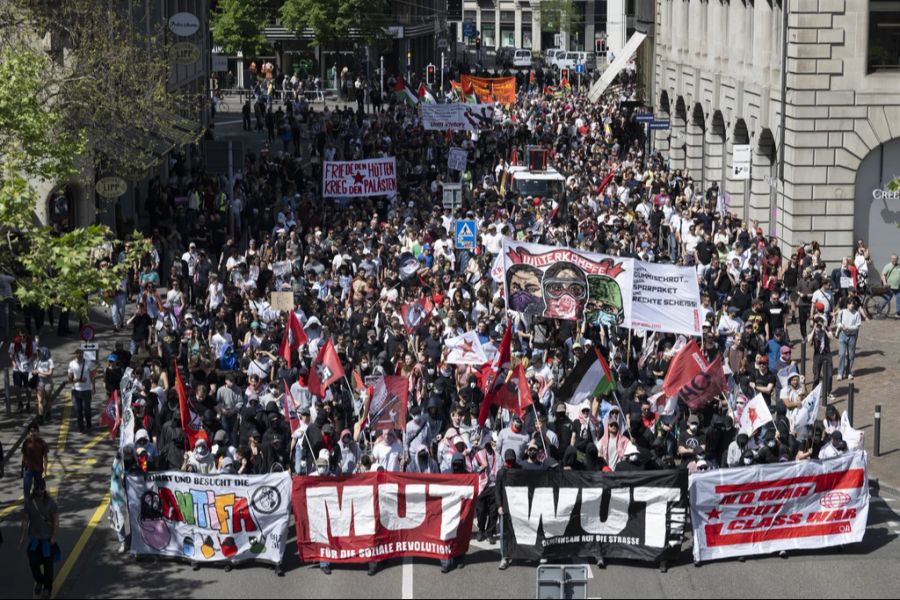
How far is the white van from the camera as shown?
117 metres

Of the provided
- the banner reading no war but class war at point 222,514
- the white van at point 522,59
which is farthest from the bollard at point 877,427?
the white van at point 522,59

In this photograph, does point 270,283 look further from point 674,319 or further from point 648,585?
point 648,585

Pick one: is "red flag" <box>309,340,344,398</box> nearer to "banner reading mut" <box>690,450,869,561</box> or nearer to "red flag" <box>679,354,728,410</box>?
"red flag" <box>679,354,728,410</box>

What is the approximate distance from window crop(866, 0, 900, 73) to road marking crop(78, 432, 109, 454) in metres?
19.7

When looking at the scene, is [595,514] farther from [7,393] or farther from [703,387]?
[7,393]

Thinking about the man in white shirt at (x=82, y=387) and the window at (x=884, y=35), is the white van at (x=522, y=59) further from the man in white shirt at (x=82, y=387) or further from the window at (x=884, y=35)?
the man in white shirt at (x=82, y=387)

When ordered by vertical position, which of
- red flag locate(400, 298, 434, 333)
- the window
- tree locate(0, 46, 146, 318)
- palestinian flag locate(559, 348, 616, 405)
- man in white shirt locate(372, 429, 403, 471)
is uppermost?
the window

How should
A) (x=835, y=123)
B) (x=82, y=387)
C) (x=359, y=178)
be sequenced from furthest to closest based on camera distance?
(x=359, y=178) → (x=835, y=123) → (x=82, y=387)

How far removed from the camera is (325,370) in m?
23.0

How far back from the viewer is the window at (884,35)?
36031 millimetres

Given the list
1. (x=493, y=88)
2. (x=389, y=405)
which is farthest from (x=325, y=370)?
(x=493, y=88)

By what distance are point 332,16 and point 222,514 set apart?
6842 centimetres

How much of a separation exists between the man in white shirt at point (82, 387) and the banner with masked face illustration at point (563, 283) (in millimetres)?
6600

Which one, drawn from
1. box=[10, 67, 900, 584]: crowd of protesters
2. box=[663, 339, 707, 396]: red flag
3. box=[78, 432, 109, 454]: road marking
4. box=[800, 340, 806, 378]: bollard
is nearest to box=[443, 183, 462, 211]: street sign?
box=[10, 67, 900, 584]: crowd of protesters
